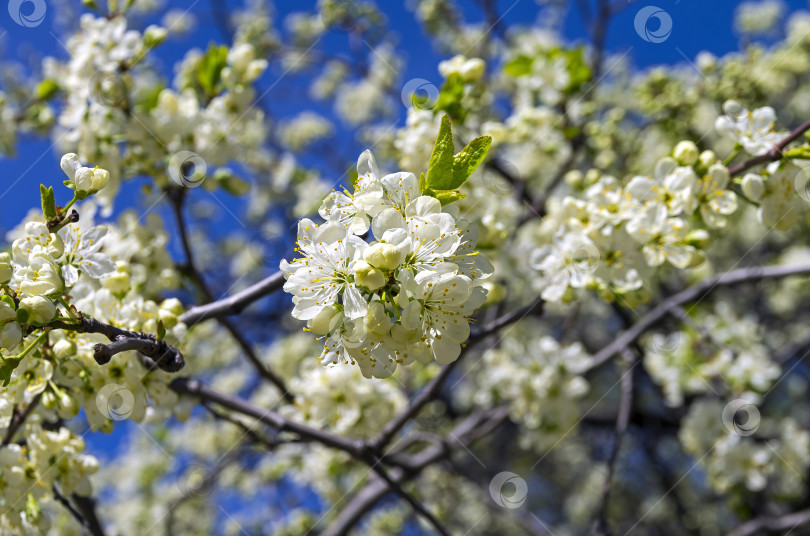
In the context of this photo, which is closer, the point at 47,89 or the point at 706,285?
the point at 706,285

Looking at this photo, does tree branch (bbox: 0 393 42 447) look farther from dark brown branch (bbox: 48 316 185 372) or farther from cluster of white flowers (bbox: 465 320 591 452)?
cluster of white flowers (bbox: 465 320 591 452)

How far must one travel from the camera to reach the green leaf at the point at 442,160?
129 cm

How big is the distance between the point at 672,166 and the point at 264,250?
11.4ft

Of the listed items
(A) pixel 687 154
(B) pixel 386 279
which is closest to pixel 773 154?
(A) pixel 687 154

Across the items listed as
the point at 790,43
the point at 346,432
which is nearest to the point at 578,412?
the point at 346,432

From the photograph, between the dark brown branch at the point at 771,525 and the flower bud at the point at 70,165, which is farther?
the dark brown branch at the point at 771,525

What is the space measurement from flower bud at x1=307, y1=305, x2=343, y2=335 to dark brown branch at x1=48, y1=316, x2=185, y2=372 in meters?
0.38

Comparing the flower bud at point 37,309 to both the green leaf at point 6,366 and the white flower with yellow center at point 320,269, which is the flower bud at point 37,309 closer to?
the green leaf at point 6,366

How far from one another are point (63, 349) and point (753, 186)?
A: 1.94m

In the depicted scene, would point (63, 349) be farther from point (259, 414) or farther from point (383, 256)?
point (383, 256)

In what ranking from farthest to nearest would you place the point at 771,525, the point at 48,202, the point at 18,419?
the point at 771,525
the point at 18,419
the point at 48,202

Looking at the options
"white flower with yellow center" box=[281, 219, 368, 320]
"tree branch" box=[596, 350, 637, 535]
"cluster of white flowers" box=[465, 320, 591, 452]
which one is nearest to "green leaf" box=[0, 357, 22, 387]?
"white flower with yellow center" box=[281, 219, 368, 320]

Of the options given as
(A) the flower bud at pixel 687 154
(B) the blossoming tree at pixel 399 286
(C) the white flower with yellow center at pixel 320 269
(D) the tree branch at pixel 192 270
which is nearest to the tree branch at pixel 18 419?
(B) the blossoming tree at pixel 399 286

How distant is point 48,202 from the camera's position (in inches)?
54.2
